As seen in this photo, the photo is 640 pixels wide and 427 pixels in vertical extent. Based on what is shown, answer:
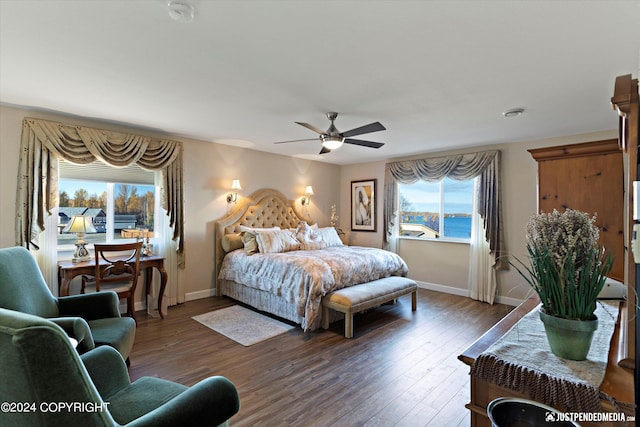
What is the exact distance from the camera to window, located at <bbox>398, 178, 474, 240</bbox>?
5.14 metres

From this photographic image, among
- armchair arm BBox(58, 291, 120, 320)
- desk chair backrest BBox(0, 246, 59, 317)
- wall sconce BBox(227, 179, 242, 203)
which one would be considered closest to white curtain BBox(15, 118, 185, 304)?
wall sconce BBox(227, 179, 242, 203)

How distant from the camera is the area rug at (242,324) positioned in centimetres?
331

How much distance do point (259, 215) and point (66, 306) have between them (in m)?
3.14

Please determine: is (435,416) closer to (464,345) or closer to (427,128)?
(464,345)

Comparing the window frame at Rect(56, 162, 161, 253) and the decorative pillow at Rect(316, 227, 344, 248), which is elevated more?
the window frame at Rect(56, 162, 161, 253)

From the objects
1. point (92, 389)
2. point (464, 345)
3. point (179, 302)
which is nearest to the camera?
point (92, 389)

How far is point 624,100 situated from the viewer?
96 cm

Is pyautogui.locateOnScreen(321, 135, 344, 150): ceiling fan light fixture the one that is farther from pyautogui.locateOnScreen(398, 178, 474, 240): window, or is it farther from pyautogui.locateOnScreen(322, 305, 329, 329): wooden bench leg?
pyautogui.locateOnScreen(398, 178, 474, 240): window

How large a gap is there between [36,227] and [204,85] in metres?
2.56

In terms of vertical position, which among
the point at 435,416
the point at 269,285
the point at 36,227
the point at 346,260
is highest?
the point at 36,227

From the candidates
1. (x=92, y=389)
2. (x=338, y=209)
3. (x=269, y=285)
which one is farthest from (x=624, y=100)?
(x=338, y=209)

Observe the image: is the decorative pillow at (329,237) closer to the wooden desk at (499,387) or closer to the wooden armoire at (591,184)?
the wooden armoire at (591,184)

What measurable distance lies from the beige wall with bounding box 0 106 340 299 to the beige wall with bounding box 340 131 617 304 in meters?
1.90

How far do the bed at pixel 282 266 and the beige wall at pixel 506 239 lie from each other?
114 centimetres
